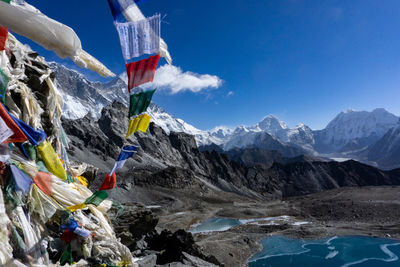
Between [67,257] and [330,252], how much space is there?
40.7 m

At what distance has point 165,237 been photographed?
70.0 ft

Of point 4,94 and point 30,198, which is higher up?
point 4,94

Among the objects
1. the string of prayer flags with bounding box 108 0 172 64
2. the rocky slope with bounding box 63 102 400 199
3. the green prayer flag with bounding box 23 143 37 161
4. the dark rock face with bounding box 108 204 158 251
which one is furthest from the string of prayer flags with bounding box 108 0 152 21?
the rocky slope with bounding box 63 102 400 199

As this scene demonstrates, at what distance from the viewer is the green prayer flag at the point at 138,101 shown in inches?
340

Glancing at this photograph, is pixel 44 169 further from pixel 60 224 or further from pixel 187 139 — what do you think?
pixel 187 139

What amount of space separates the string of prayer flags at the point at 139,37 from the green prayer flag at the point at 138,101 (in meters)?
1.46

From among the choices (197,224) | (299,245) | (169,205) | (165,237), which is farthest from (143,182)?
(165,237)

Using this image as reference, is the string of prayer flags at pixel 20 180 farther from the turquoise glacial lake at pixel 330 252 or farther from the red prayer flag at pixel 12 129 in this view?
the turquoise glacial lake at pixel 330 252

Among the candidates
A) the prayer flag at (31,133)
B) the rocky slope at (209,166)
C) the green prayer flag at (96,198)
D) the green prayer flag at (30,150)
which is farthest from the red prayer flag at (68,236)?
the rocky slope at (209,166)

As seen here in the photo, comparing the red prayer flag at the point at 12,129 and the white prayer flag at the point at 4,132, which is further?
the red prayer flag at the point at 12,129

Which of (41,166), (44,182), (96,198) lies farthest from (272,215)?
(44,182)

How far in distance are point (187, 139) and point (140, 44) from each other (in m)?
141

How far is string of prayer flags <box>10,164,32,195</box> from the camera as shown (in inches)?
227

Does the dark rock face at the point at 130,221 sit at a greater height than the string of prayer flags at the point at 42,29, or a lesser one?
lesser
